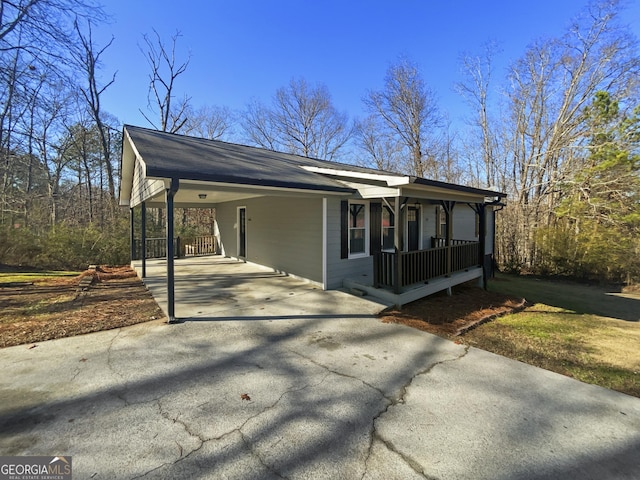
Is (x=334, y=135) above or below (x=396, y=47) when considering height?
below

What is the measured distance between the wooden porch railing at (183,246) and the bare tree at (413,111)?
45.9 feet

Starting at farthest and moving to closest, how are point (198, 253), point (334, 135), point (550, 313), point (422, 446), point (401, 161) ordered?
point (334, 135)
point (401, 161)
point (198, 253)
point (550, 313)
point (422, 446)

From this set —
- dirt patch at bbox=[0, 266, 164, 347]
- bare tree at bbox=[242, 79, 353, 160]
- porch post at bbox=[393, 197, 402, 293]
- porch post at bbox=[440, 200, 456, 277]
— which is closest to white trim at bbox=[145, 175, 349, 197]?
porch post at bbox=[393, 197, 402, 293]

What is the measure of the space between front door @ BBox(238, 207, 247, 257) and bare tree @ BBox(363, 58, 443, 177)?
43.6ft

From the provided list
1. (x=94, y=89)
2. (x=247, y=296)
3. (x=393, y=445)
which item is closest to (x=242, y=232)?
(x=247, y=296)

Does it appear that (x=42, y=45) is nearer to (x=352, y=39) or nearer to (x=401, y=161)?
(x=352, y=39)

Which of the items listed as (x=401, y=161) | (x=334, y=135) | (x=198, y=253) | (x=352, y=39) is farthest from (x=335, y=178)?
(x=334, y=135)

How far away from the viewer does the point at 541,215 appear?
47.0 feet

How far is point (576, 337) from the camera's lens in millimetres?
5391

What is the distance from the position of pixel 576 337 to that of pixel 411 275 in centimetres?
303

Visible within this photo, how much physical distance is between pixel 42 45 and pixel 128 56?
8663 mm

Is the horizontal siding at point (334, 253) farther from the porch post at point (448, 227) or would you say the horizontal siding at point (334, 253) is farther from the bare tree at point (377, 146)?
the bare tree at point (377, 146)

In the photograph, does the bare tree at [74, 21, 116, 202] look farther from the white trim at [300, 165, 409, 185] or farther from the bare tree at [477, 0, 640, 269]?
the bare tree at [477, 0, 640, 269]

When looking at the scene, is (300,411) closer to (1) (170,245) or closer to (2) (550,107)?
(1) (170,245)
